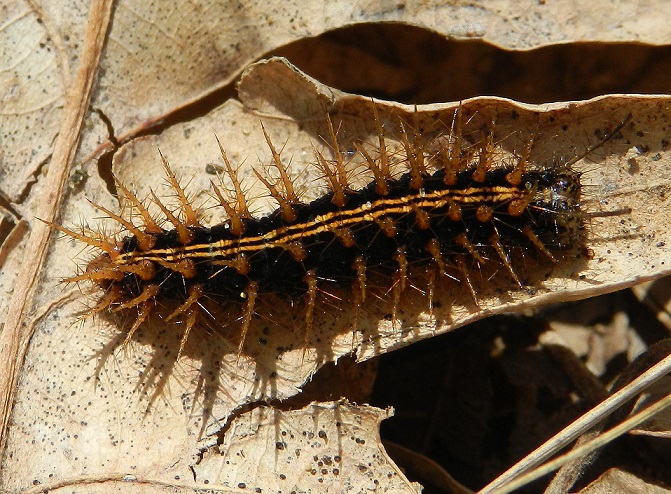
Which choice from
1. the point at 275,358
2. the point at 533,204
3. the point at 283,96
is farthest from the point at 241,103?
the point at 533,204

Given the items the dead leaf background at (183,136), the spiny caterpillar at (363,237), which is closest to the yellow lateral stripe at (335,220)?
the spiny caterpillar at (363,237)

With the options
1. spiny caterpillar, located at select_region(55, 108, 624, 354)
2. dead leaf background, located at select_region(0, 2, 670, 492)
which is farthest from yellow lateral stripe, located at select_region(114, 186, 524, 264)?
dead leaf background, located at select_region(0, 2, 670, 492)

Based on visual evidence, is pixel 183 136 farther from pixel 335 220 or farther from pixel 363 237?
pixel 363 237

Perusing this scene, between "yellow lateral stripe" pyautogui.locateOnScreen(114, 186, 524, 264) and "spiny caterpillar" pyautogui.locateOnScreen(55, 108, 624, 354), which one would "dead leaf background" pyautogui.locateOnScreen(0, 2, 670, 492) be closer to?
"spiny caterpillar" pyautogui.locateOnScreen(55, 108, 624, 354)

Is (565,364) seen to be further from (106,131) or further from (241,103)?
(106,131)

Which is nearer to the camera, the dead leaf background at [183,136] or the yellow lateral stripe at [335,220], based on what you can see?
the dead leaf background at [183,136]

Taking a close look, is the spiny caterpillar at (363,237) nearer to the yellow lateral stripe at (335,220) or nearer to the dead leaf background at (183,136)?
the yellow lateral stripe at (335,220)
